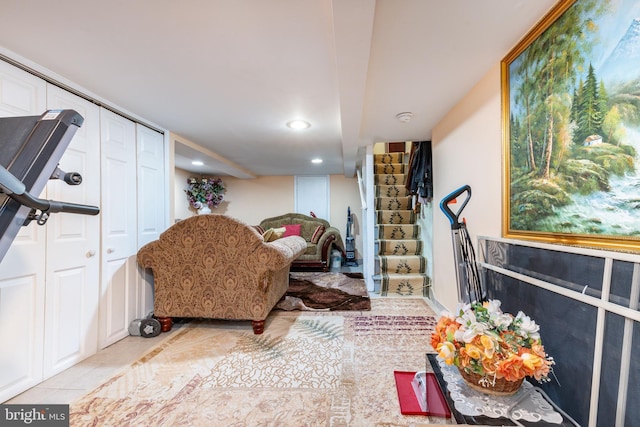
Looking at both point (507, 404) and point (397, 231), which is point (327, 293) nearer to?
point (397, 231)

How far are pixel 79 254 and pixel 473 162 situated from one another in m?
2.91

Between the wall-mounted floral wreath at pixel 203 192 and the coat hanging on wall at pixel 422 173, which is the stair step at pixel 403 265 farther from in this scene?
the wall-mounted floral wreath at pixel 203 192

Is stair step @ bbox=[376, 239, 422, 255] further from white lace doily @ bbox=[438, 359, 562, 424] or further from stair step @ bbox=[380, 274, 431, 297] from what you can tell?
white lace doily @ bbox=[438, 359, 562, 424]

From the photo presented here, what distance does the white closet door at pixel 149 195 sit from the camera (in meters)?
2.38

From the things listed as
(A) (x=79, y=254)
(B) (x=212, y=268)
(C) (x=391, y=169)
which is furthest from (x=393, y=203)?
(A) (x=79, y=254)

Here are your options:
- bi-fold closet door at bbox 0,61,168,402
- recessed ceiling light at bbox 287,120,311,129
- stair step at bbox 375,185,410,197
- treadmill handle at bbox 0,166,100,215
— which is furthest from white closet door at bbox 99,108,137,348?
stair step at bbox 375,185,410,197

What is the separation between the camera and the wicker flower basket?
0.95 metres

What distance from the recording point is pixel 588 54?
951mm

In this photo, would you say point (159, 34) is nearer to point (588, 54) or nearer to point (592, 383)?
point (588, 54)

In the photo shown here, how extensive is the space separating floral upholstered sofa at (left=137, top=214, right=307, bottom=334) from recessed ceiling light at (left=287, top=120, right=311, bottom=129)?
1129 millimetres

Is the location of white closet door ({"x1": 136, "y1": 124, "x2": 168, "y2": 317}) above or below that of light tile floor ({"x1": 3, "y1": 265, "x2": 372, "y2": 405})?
above

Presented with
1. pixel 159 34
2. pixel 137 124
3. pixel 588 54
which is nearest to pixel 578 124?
pixel 588 54

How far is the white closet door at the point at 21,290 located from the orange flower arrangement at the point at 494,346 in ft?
7.42

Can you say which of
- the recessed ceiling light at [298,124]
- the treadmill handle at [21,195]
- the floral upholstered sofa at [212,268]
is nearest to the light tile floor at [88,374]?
the floral upholstered sofa at [212,268]
